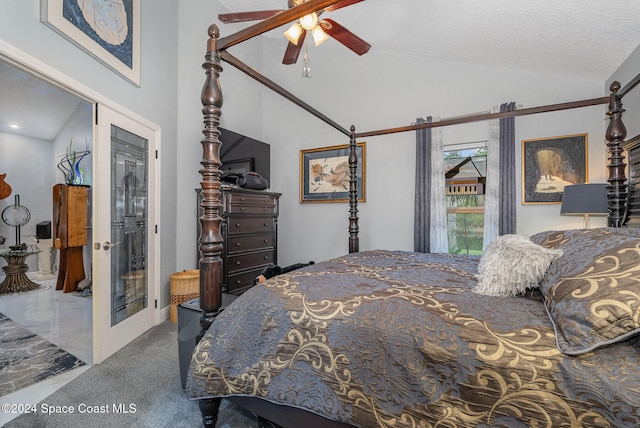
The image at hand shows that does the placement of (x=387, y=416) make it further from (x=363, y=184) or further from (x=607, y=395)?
(x=363, y=184)

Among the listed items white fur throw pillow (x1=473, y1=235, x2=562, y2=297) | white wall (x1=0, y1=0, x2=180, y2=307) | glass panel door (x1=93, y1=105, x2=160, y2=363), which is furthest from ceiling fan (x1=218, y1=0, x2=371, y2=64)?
white fur throw pillow (x1=473, y1=235, x2=562, y2=297)

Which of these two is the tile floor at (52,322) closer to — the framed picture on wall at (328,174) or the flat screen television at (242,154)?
the flat screen television at (242,154)

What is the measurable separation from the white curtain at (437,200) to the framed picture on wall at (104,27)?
10.8 feet

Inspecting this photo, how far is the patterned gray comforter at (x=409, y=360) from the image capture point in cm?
74

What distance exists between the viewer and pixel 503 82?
3250mm

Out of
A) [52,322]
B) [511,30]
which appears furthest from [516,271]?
[52,322]

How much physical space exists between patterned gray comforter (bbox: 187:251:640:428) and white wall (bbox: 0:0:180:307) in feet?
6.75

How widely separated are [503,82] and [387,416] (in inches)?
146

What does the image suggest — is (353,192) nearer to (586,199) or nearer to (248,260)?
(248,260)

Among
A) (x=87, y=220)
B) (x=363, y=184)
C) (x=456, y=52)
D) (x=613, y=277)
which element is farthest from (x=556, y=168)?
(x=87, y=220)

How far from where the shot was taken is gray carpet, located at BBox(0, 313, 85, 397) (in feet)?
6.24

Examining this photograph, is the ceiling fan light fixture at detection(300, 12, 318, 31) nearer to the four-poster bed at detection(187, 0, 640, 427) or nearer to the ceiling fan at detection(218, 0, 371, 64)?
the ceiling fan at detection(218, 0, 371, 64)

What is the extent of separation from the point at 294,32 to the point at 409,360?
2355mm

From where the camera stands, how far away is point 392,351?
37.0 inches
